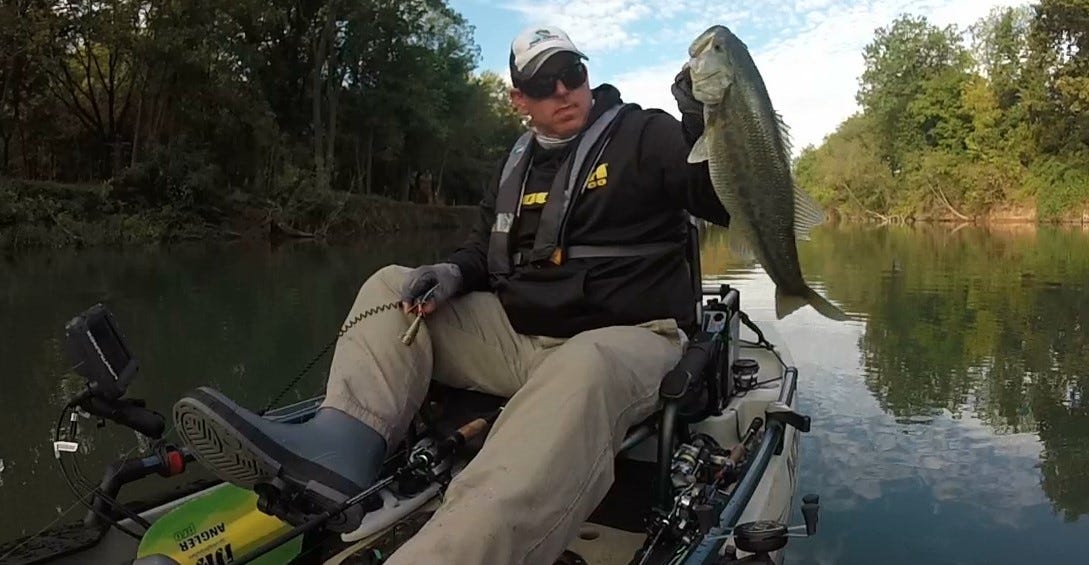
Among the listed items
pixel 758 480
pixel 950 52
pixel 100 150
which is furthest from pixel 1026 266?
pixel 950 52

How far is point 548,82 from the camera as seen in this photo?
2.92 meters

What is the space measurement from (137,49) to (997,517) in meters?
25.9

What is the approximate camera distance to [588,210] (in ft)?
9.45

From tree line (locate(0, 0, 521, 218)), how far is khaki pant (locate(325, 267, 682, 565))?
79.4 ft

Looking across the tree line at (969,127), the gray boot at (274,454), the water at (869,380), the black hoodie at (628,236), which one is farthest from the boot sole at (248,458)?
the tree line at (969,127)

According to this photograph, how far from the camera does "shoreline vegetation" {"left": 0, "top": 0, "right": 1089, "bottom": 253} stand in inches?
971

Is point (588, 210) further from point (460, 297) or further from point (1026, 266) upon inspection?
point (1026, 266)

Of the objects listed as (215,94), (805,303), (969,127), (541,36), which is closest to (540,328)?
(805,303)

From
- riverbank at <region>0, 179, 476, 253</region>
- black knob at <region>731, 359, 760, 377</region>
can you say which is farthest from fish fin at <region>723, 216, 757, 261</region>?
riverbank at <region>0, 179, 476, 253</region>

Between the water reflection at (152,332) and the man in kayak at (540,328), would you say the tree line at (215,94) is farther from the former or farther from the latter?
the man in kayak at (540,328)

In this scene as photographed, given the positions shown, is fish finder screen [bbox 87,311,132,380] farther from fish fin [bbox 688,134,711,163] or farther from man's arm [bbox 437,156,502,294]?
fish fin [bbox 688,134,711,163]

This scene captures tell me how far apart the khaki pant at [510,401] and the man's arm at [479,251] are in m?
0.12

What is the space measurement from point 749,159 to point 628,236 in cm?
62

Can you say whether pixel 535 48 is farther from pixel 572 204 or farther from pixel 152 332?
pixel 152 332
